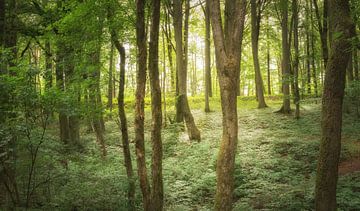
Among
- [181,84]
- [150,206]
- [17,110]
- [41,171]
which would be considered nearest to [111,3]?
[17,110]

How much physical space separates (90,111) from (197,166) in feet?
16.8

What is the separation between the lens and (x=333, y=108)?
6.92 meters

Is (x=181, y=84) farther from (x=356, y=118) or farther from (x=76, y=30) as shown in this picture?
(x=356, y=118)

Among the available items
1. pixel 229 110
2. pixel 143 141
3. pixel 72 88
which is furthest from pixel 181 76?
pixel 229 110

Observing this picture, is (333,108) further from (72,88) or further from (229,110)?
(72,88)

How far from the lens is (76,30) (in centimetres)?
986

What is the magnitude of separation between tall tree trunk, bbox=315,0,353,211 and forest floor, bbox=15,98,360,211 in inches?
54.5

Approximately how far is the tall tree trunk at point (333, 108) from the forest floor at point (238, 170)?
54.5 inches

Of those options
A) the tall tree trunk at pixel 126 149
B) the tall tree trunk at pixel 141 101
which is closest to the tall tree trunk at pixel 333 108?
the tall tree trunk at pixel 141 101

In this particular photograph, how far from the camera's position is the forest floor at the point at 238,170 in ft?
29.4

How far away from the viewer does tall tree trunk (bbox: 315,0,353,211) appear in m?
6.81

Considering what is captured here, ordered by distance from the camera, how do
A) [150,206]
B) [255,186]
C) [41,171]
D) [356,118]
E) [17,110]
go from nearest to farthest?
[17,110]
[150,206]
[41,171]
[255,186]
[356,118]

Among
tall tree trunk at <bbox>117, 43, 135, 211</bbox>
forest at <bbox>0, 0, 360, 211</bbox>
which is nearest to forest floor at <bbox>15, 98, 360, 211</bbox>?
forest at <bbox>0, 0, 360, 211</bbox>

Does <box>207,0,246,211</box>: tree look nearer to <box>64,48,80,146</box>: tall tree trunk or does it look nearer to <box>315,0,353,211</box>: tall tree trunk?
<box>315,0,353,211</box>: tall tree trunk
